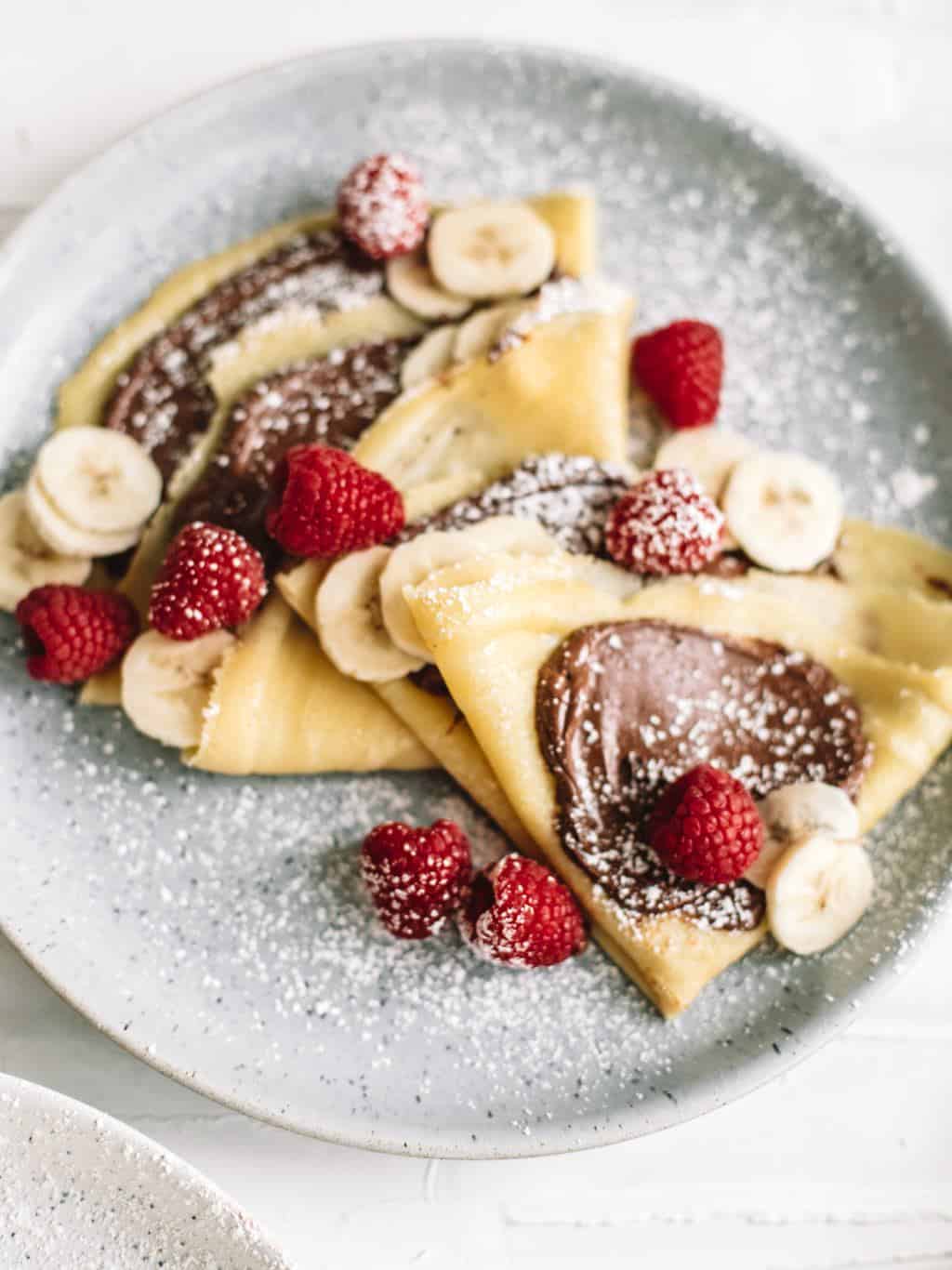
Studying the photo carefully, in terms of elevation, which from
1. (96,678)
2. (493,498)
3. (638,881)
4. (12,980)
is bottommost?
(12,980)

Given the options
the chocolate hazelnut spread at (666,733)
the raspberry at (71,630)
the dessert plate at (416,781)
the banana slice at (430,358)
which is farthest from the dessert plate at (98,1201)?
the banana slice at (430,358)

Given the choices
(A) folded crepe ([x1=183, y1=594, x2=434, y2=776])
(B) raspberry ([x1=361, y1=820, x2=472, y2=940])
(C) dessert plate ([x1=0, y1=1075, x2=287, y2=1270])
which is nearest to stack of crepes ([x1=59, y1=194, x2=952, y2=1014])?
(A) folded crepe ([x1=183, y1=594, x2=434, y2=776])

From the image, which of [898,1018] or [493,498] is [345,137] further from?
[898,1018]

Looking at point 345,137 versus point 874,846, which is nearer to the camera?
point 874,846

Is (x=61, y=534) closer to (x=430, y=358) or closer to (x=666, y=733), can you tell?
(x=430, y=358)

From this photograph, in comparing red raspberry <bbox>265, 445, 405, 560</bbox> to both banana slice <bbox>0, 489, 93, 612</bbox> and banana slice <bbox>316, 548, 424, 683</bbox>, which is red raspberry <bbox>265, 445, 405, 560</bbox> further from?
banana slice <bbox>0, 489, 93, 612</bbox>

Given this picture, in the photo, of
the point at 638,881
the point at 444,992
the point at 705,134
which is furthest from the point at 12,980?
the point at 705,134
